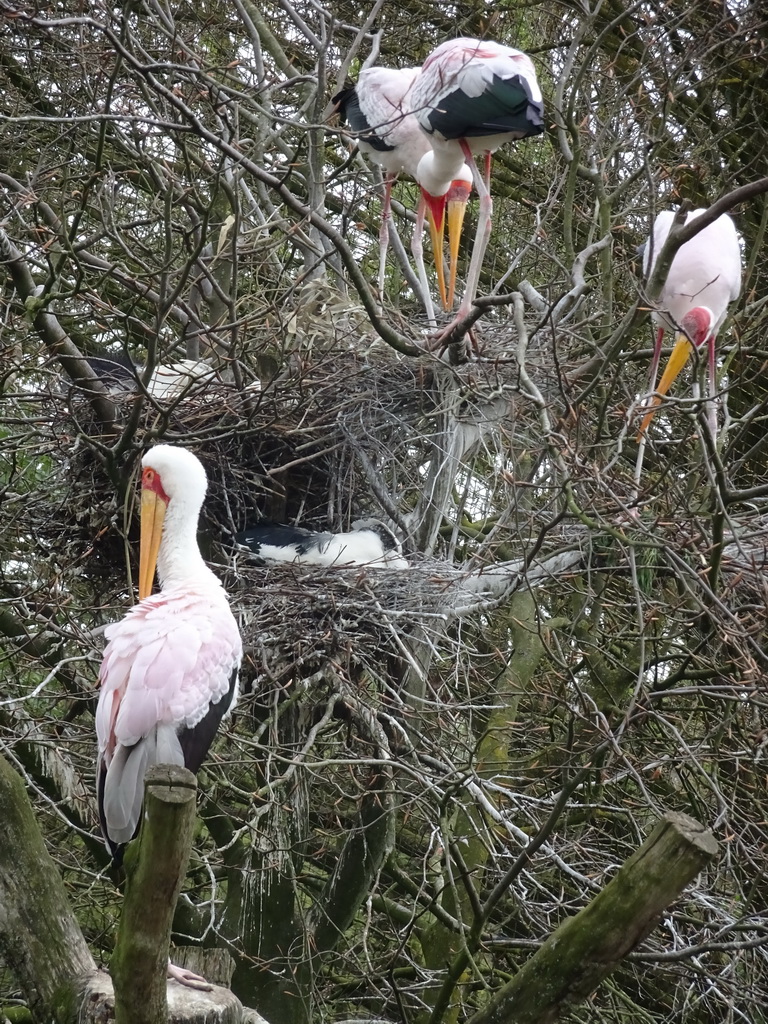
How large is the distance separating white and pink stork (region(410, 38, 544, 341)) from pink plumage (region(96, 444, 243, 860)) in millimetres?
1762

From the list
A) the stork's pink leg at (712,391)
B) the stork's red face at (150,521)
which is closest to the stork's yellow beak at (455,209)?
the stork's pink leg at (712,391)

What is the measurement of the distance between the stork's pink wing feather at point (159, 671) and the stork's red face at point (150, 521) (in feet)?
2.05

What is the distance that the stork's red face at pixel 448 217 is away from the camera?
6730 mm

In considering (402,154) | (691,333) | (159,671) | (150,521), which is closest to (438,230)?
(402,154)

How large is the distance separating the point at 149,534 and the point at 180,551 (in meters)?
0.25

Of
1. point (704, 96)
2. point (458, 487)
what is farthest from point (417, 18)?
point (458, 487)

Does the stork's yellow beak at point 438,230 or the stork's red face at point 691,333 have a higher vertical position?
the stork's yellow beak at point 438,230

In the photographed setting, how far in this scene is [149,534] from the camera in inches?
188

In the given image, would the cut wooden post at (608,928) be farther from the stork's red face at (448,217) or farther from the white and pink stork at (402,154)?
the stork's red face at (448,217)

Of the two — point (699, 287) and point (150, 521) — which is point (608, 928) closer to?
point (150, 521)

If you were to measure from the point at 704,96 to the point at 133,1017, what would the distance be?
21.1 ft

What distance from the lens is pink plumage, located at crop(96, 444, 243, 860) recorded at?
3.88 m

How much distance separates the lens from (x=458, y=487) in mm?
6211

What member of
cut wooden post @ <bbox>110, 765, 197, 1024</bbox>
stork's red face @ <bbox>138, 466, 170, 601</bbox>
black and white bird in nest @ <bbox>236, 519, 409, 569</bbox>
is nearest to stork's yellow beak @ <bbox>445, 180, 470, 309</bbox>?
black and white bird in nest @ <bbox>236, 519, 409, 569</bbox>
